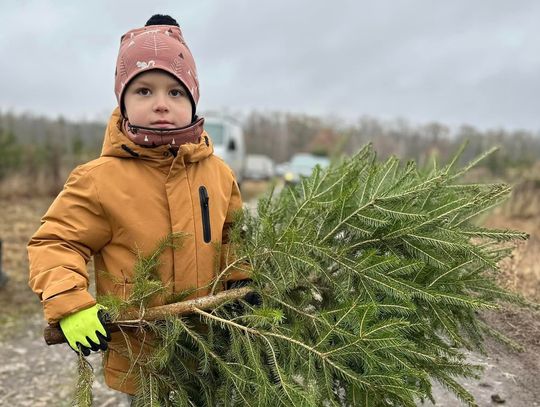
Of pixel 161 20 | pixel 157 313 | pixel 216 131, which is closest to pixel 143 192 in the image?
pixel 157 313

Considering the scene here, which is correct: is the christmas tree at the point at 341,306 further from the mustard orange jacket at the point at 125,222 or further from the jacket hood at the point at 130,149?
the jacket hood at the point at 130,149

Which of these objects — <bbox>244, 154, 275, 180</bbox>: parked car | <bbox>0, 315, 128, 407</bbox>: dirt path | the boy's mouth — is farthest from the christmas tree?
<bbox>244, 154, 275, 180</bbox>: parked car

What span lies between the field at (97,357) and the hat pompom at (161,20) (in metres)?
1.93

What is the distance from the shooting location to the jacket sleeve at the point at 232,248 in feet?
6.91

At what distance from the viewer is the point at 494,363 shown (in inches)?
90.2

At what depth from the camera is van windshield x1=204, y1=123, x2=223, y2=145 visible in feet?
48.9

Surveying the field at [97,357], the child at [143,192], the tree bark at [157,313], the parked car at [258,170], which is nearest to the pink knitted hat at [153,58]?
the child at [143,192]

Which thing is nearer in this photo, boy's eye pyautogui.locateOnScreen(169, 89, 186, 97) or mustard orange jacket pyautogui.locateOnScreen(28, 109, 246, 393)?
mustard orange jacket pyautogui.locateOnScreen(28, 109, 246, 393)

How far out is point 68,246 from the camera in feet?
5.94

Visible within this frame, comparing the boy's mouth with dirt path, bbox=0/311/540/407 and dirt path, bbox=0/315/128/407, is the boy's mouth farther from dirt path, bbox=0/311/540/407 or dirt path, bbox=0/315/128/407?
dirt path, bbox=0/315/128/407

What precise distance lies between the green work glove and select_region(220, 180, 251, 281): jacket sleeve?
0.58 meters

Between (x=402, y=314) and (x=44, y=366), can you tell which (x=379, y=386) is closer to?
(x=402, y=314)

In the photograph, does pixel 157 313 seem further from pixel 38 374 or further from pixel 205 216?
Result: pixel 38 374

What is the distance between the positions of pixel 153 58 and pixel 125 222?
667 mm
